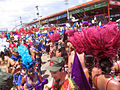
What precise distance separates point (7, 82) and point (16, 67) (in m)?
2.50

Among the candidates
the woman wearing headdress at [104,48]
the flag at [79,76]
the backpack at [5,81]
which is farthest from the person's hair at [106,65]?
the backpack at [5,81]

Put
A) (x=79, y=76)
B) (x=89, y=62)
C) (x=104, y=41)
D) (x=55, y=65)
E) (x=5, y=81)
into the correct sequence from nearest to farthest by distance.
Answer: (x=5, y=81) < (x=104, y=41) < (x=79, y=76) < (x=55, y=65) < (x=89, y=62)

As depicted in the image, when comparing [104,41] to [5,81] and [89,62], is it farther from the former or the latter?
[5,81]

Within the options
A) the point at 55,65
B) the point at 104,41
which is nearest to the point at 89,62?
the point at 55,65

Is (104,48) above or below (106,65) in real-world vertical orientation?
above

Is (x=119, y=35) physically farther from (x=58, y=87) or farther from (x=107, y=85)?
(x=58, y=87)

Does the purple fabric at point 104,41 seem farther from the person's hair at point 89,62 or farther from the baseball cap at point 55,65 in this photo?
the person's hair at point 89,62

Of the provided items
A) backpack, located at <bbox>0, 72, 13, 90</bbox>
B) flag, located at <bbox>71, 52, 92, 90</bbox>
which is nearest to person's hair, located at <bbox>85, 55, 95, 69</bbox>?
flag, located at <bbox>71, 52, 92, 90</bbox>

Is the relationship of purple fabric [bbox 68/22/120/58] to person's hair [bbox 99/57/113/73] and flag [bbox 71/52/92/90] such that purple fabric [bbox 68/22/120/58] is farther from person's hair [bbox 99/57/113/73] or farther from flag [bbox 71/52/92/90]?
flag [bbox 71/52/92/90]

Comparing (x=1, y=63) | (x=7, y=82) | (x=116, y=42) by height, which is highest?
(x=116, y=42)

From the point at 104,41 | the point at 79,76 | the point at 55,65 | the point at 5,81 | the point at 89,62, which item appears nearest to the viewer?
the point at 5,81

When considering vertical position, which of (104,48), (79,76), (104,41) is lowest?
(79,76)

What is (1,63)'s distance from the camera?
14.8ft

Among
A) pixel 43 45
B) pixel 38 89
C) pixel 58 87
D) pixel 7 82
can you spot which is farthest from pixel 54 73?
pixel 43 45
